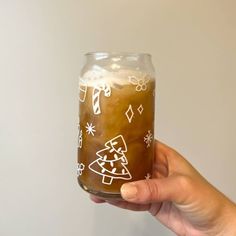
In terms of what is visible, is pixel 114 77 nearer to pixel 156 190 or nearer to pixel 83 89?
pixel 83 89

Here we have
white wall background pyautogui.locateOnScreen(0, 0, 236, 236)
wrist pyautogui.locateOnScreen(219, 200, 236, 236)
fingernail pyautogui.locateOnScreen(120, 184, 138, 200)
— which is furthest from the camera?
white wall background pyautogui.locateOnScreen(0, 0, 236, 236)

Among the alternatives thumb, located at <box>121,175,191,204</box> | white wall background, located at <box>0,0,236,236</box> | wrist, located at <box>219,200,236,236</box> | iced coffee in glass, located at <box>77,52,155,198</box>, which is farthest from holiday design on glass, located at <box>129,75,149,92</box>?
white wall background, located at <box>0,0,236,236</box>

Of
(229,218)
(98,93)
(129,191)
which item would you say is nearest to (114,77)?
(98,93)

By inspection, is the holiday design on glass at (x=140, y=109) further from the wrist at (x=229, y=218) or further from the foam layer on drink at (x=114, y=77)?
the wrist at (x=229, y=218)

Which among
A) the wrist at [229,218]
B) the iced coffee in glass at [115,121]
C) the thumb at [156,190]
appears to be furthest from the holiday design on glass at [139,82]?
the wrist at [229,218]

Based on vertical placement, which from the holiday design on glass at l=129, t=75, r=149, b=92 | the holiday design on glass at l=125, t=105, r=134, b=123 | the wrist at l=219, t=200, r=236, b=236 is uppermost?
the holiday design on glass at l=129, t=75, r=149, b=92

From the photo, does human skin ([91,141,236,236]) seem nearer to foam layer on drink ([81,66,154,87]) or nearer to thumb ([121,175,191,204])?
thumb ([121,175,191,204])
